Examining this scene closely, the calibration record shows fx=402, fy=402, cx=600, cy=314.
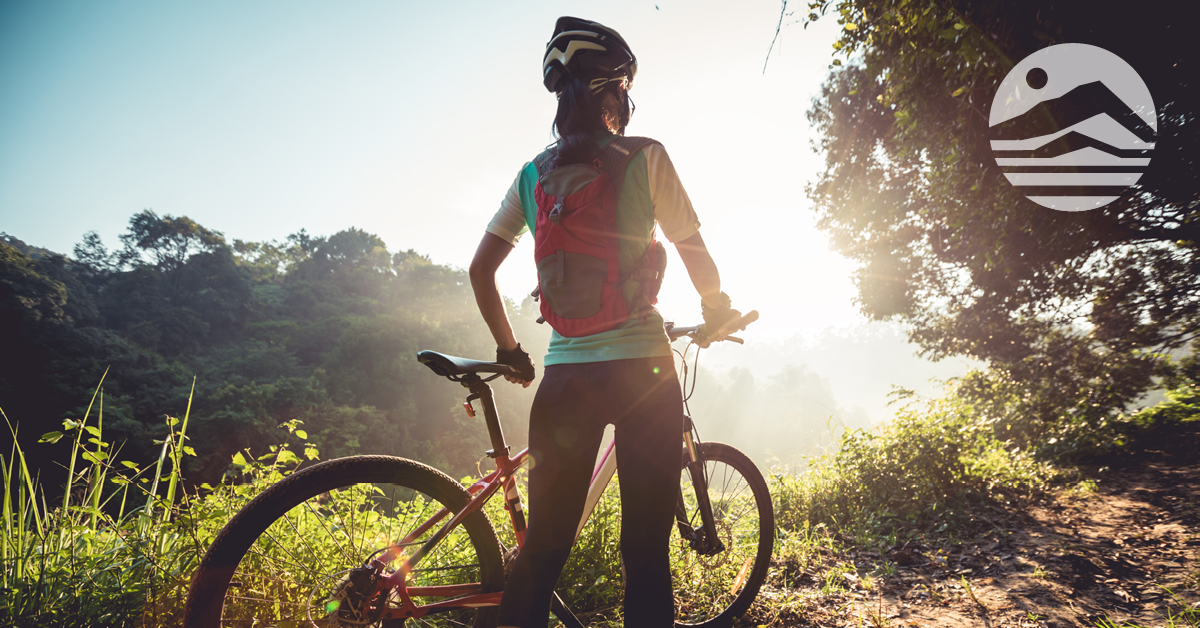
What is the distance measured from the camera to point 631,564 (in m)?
1.16

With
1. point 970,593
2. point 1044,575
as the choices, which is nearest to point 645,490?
point 970,593

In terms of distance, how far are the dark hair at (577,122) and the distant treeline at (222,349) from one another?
23424 mm

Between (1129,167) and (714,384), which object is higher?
(714,384)

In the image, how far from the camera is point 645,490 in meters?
1.17

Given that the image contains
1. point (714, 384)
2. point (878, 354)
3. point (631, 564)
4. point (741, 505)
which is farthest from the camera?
point (878, 354)

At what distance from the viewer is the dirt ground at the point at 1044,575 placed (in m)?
2.19

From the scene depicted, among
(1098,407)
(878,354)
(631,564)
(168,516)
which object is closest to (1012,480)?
(1098,407)

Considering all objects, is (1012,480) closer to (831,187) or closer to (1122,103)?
(1122,103)

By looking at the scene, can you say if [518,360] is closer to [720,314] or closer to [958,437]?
[720,314]

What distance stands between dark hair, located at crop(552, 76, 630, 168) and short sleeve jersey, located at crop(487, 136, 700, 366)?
0.06 meters

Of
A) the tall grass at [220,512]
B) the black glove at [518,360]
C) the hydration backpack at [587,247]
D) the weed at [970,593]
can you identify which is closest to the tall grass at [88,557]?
the tall grass at [220,512]

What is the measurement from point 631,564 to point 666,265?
2.95 ft

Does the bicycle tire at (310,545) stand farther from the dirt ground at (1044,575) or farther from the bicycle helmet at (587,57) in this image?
the dirt ground at (1044,575)

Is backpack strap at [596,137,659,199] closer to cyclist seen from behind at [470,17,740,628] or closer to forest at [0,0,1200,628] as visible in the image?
cyclist seen from behind at [470,17,740,628]
